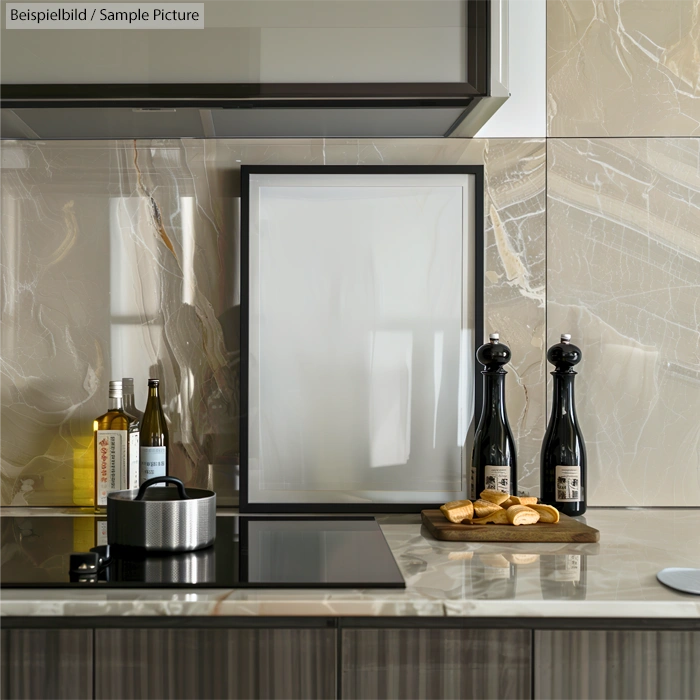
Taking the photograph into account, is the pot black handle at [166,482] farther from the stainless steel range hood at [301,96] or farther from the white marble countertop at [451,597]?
the stainless steel range hood at [301,96]

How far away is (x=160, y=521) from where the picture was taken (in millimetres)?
1049

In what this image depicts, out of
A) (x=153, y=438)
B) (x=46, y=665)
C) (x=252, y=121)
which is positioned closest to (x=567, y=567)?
(x=46, y=665)

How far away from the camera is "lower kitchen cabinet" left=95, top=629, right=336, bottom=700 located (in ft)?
3.00

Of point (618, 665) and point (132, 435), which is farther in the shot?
point (132, 435)

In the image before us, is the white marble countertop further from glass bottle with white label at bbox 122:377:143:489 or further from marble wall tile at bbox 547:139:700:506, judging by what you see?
marble wall tile at bbox 547:139:700:506

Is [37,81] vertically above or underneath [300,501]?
above

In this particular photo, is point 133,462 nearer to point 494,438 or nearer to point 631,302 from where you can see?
point 494,438

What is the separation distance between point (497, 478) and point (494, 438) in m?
0.07

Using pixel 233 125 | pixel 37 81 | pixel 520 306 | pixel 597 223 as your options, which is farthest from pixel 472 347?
pixel 37 81

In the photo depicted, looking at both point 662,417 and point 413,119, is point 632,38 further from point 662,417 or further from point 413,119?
point 662,417

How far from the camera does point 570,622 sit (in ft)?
2.93

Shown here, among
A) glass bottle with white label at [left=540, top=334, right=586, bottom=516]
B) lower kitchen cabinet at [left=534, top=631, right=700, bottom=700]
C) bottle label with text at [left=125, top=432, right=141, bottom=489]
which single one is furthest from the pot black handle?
glass bottle with white label at [left=540, top=334, right=586, bottom=516]

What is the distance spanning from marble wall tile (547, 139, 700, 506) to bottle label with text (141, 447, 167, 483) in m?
0.80

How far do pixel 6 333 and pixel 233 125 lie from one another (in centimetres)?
61
